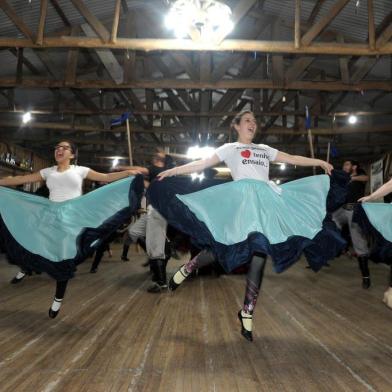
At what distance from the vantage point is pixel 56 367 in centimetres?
201

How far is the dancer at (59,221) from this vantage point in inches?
115

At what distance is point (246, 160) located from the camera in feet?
9.23

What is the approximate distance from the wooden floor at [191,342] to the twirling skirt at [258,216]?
504 mm

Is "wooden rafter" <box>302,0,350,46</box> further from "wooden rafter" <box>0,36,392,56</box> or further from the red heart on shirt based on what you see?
the red heart on shirt

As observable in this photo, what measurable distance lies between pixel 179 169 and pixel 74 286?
2500 millimetres

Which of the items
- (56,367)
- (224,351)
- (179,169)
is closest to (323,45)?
(179,169)

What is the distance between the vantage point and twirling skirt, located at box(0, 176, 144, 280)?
9.61 ft

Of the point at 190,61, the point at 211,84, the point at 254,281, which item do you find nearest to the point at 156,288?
the point at 254,281

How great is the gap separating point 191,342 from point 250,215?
0.86 metres

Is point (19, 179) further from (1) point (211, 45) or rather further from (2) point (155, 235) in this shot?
(1) point (211, 45)

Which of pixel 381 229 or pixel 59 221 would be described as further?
pixel 381 229

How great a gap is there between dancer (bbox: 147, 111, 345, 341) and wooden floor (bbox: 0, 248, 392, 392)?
33 centimetres

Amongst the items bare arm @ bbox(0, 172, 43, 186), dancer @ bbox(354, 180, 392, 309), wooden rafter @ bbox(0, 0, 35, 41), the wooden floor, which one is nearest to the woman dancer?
dancer @ bbox(354, 180, 392, 309)

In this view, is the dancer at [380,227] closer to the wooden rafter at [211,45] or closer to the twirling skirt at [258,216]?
the twirling skirt at [258,216]
